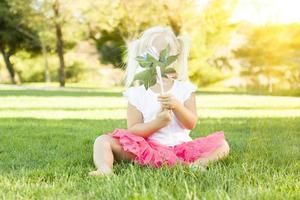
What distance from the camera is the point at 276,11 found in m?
30.3

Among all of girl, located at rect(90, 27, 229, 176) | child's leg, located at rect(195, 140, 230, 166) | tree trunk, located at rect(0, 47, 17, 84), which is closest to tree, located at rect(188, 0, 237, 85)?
tree trunk, located at rect(0, 47, 17, 84)

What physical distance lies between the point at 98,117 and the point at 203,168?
632 cm

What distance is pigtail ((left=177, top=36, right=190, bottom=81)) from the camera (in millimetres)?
4793

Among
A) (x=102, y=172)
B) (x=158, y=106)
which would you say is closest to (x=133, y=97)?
(x=158, y=106)

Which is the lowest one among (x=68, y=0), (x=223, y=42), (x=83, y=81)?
(x=83, y=81)

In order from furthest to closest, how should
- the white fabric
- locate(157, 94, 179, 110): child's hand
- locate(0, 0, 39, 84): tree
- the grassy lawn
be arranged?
locate(0, 0, 39, 84): tree < the white fabric < locate(157, 94, 179, 110): child's hand < the grassy lawn

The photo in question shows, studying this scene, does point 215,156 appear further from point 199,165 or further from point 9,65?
point 9,65

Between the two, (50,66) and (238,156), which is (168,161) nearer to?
(238,156)

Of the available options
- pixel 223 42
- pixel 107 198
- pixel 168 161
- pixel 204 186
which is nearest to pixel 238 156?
pixel 168 161

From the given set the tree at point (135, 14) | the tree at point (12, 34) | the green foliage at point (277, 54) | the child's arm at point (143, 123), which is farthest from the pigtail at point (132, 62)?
the tree at point (12, 34)

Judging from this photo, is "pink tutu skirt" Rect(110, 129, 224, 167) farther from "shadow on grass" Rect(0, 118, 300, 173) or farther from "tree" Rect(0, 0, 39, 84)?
"tree" Rect(0, 0, 39, 84)

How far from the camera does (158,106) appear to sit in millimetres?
4648

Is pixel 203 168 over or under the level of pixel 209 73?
over

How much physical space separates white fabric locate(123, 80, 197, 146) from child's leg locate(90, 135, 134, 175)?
0.96ft
